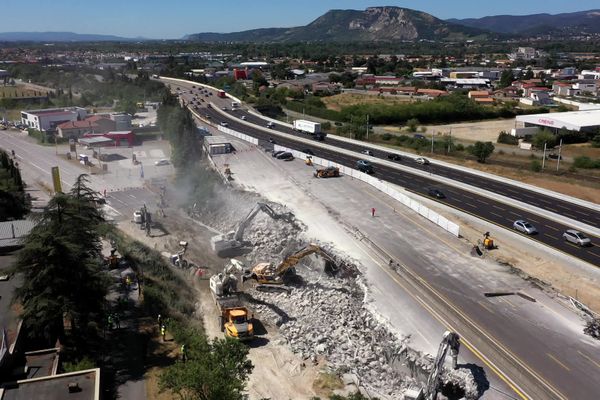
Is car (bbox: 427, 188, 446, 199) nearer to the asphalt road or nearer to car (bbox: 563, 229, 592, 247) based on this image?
the asphalt road

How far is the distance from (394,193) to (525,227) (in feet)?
40.2

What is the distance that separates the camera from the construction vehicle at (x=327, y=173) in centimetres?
5378

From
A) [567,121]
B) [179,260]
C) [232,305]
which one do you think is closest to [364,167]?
[179,260]

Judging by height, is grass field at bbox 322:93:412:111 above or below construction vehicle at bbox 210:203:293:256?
above

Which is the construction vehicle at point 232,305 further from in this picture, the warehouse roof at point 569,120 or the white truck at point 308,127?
the warehouse roof at point 569,120

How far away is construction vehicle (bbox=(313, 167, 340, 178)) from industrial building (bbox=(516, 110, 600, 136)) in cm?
4602

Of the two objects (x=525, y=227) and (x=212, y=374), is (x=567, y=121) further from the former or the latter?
(x=212, y=374)

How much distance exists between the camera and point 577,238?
36.2 m

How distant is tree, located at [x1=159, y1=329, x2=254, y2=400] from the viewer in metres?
17.5

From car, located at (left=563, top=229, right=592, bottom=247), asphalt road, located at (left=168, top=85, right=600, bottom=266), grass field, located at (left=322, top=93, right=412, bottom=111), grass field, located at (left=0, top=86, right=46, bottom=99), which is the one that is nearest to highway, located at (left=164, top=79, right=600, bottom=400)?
asphalt road, located at (left=168, top=85, right=600, bottom=266)

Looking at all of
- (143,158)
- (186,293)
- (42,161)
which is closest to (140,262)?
(186,293)

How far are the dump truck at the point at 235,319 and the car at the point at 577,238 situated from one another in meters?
23.5

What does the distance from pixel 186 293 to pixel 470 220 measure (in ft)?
74.9

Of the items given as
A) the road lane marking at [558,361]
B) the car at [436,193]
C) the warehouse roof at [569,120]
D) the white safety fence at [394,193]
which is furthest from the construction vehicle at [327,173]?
the warehouse roof at [569,120]
